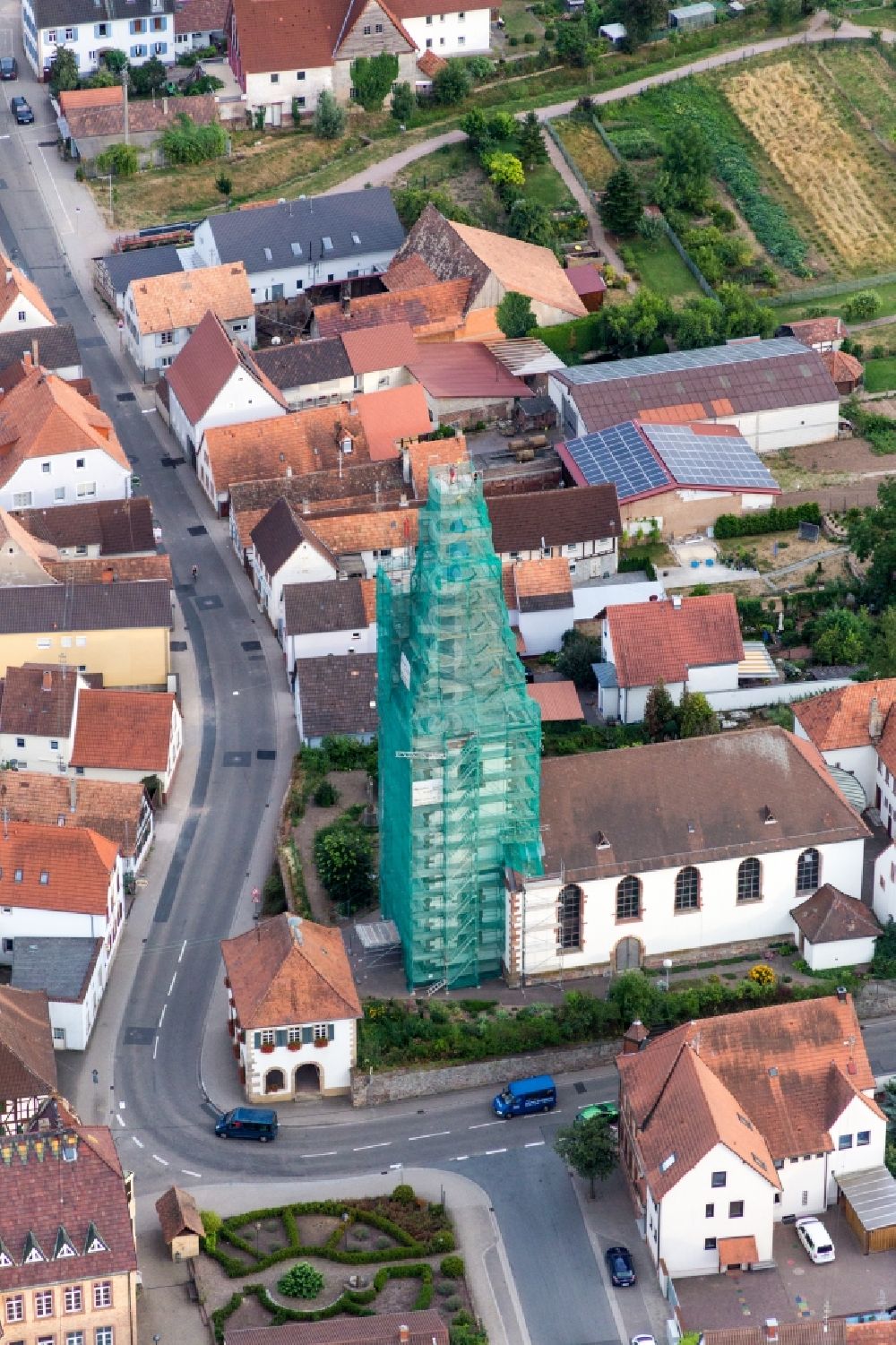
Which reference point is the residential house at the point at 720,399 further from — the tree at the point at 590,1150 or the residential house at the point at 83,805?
the tree at the point at 590,1150

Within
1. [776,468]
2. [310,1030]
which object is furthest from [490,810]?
[776,468]

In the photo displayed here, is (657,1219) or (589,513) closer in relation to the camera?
(657,1219)

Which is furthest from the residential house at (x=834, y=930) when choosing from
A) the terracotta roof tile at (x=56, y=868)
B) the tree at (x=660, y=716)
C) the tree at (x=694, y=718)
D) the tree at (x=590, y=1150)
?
the terracotta roof tile at (x=56, y=868)

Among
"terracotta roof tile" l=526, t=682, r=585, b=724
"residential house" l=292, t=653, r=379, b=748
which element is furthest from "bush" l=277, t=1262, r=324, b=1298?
"terracotta roof tile" l=526, t=682, r=585, b=724

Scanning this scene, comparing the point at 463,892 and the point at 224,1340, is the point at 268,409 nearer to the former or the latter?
the point at 463,892

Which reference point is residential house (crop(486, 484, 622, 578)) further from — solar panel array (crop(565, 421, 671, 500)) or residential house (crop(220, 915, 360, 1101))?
residential house (crop(220, 915, 360, 1101))
